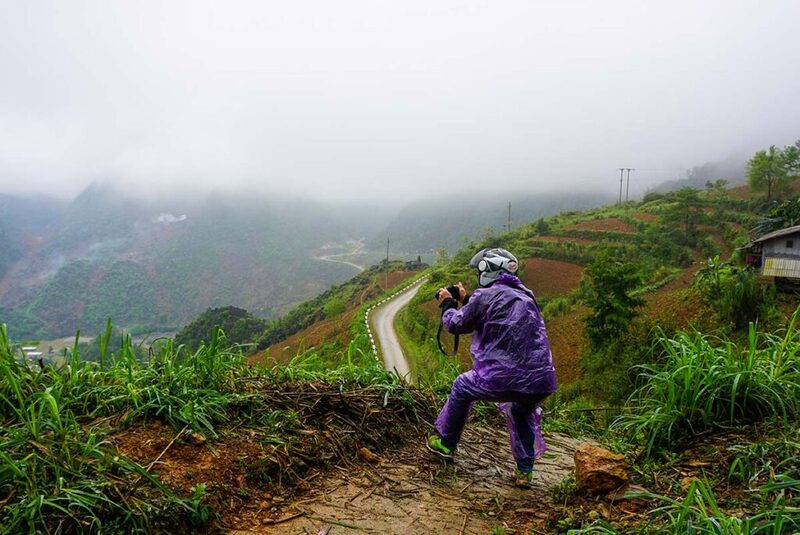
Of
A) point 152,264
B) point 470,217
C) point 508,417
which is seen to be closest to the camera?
point 508,417

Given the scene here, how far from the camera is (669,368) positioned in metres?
3.14

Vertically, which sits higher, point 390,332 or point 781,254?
point 781,254

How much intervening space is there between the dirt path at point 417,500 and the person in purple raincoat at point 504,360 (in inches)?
7.4

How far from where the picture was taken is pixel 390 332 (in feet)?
102

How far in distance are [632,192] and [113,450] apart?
8237 inches

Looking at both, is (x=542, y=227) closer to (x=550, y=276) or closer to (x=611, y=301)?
(x=550, y=276)

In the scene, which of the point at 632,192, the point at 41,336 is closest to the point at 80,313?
the point at 41,336

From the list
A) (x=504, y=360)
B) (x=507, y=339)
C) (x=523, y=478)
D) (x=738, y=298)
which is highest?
(x=507, y=339)

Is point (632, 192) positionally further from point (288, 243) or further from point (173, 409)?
point (173, 409)

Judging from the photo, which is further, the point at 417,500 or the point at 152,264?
the point at 152,264

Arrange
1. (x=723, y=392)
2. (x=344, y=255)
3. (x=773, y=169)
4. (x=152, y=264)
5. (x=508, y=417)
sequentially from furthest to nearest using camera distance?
(x=344, y=255), (x=152, y=264), (x=773, y=169), (x=508, y=417), (x=723, y=392)

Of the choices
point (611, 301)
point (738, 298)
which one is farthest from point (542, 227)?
point (611, 301)

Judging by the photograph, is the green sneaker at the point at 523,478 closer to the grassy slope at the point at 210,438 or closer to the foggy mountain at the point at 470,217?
the grassy slope at the point at 210,438

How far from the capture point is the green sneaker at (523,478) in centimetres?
299
